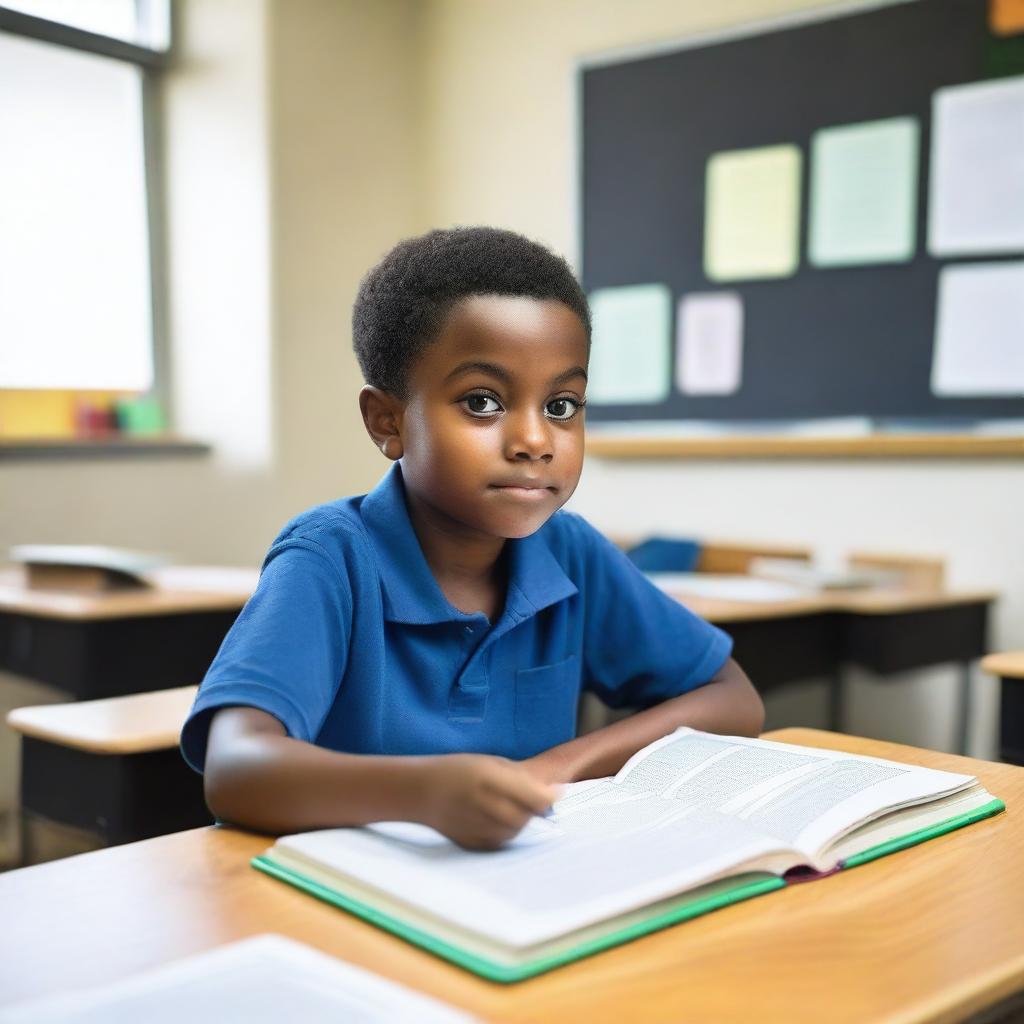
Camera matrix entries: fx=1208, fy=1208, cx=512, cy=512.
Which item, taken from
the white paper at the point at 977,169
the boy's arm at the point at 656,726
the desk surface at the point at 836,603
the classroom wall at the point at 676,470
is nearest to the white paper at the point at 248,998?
the boy's arm at the point at 656,726

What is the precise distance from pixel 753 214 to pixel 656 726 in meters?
2.45

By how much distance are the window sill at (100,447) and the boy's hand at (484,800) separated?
111 inches

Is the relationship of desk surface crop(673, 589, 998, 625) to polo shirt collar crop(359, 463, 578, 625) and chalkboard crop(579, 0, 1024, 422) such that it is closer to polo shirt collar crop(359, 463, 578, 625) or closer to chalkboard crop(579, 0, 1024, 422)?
chalkboard crop(579, 0, 1024, 422)

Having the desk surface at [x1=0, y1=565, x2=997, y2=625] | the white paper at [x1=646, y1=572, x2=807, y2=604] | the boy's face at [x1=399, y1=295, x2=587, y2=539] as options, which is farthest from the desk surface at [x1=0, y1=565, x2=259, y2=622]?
the boy's face at [x1=399, y1=295, x2=587, y2=539]

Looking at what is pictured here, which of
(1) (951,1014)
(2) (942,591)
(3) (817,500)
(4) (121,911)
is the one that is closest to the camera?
(1) (951,1014)

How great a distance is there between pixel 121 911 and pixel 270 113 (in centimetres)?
332

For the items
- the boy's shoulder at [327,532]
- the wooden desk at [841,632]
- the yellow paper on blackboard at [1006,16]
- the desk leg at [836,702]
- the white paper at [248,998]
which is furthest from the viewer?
the yellow paper on blackboard at [1006,16]

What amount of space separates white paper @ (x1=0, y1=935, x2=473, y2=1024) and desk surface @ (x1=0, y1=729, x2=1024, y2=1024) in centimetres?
3

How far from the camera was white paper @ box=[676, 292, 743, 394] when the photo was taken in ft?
10.9

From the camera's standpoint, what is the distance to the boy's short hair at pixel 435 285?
1.02m

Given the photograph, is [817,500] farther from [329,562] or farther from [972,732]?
[329,562]

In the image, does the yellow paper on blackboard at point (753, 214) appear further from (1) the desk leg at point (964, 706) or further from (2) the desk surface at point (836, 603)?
(1) the desk leg at point (964, 706)

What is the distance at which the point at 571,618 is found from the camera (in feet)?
3.91

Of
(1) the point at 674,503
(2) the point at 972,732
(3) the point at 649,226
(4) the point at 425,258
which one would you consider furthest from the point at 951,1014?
(3) the point at 649,226
